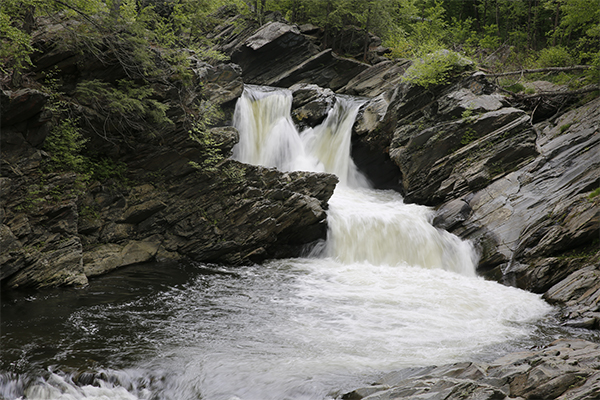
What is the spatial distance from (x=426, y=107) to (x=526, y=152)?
477cm

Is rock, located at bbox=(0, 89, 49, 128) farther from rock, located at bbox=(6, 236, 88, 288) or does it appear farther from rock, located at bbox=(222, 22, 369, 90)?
rock, located at bbox=(222, 22, 369, 90)

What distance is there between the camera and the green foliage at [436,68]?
1820 centimetres

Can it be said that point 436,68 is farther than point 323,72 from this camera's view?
No

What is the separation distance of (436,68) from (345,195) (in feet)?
22.9

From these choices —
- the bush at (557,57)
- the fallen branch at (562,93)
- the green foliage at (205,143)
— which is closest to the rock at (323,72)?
the bush at (557,57)

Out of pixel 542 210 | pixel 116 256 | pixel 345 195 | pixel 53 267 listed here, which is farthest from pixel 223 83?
pixel 542 210

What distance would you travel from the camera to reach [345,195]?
18.8 metres

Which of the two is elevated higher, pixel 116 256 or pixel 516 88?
pixel 516 88

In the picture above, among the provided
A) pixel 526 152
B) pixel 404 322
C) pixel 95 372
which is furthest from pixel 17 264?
pixel 526 152

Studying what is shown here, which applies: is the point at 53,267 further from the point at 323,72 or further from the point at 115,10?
the point at 323,72

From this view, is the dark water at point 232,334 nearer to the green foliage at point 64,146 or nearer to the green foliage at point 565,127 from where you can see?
the green foliage at point 64,146

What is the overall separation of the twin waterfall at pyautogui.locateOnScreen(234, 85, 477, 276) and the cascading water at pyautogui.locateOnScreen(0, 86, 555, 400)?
74mm

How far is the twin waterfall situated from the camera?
1475cm

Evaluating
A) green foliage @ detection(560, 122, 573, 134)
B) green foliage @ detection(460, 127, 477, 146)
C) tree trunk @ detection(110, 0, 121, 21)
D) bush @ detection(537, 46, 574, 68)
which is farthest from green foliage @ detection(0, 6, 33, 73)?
bush @ detection(537, 46, 574, 68)
